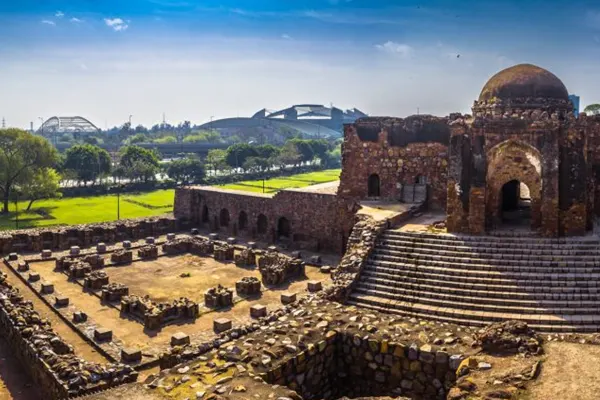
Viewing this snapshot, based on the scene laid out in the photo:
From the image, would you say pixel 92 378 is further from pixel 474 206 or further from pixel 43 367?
pixel 474 206

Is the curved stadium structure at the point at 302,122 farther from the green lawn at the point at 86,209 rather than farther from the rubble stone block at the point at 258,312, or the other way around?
the rubble stone block at the point at 258,312

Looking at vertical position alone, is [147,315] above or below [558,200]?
below

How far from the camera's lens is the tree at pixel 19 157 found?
39.1m

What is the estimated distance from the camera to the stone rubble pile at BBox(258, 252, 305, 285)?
19547 mm

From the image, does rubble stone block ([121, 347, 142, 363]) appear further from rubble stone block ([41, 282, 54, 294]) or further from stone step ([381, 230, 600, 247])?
stone step ([381, 230, 600, 247])

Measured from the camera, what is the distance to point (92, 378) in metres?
10.8

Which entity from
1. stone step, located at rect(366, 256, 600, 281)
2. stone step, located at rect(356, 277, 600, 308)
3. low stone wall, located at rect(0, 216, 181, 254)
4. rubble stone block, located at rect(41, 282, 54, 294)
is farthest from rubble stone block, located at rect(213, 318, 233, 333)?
low stone wall, located at rect(0, 216, 181, 254)

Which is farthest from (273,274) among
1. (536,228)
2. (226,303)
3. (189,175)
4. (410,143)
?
(189,175)

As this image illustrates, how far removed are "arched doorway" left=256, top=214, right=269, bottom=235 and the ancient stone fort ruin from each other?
0.17ft

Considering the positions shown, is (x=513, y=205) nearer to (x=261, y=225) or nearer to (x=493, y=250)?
(x=493, y=250)

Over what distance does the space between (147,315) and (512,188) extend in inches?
531

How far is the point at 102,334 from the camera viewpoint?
1452cm

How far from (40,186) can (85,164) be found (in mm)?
13540

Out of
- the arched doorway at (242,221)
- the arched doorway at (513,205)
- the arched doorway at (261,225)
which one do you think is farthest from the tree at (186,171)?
the arched doorway at (513,205)
